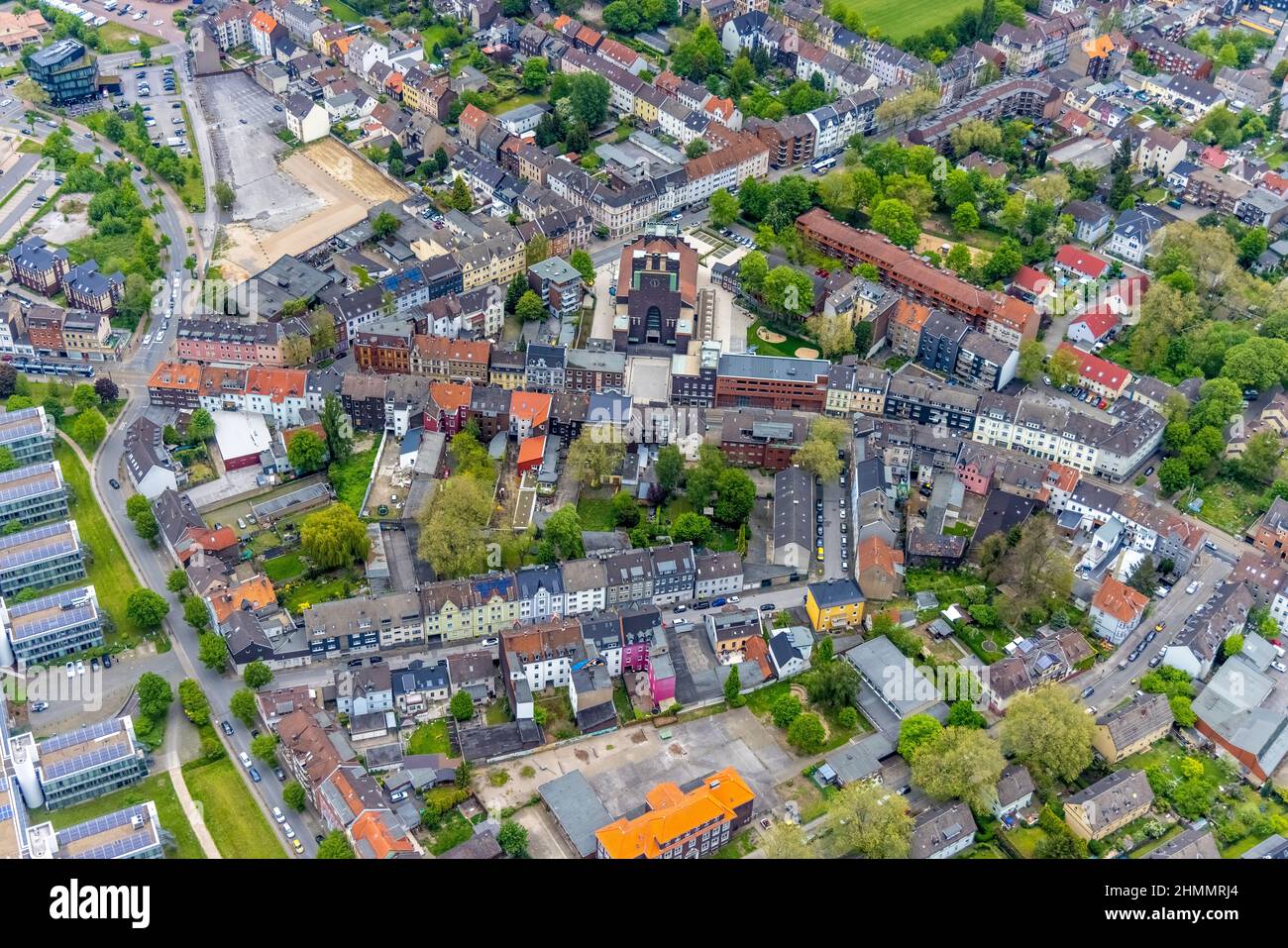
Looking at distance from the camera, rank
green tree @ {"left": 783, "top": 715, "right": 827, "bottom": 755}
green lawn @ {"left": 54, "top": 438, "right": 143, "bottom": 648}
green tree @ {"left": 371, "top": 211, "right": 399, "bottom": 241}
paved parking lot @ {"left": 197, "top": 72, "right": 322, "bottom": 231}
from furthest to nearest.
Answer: paved parking lot @ {"left": 197, "top": 72, "right": 322, "bottom": 231}, green tree @ {"left": 371, "top": 211, "right": 399, "bottom": 241}, green lawn @ {"left": 54, "top": 438, "right": 143, "bottom": 648}, green tree @ {"left": 783, "top": 715, "right": 827, "bottom": 755}

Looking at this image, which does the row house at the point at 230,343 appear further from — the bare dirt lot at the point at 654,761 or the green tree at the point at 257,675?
the bare dirt lot at the point at 654,761

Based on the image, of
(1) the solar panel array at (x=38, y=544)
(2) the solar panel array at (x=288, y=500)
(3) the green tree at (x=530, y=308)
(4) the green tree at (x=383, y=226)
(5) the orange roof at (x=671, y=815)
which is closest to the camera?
(5) the orange roof at (x=671, y=815)

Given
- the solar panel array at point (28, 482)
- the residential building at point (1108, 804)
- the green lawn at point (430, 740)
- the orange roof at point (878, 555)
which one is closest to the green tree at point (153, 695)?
the green lawn at point (430, 740)

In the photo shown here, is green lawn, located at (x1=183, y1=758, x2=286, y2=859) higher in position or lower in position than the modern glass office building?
lower

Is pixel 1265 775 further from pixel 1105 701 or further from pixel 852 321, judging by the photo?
pixel 852 321

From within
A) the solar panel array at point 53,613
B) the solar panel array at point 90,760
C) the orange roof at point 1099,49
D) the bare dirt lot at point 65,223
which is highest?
the orange roof at point 1099,49

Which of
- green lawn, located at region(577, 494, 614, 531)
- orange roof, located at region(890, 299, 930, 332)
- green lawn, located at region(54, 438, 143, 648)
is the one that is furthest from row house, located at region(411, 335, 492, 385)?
orange roof, located at region(890, 299, 930, 332)

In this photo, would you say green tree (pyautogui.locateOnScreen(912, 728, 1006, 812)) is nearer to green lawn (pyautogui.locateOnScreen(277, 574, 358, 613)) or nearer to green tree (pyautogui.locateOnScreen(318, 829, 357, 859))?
green tree (pyautogui.locateOnScreen(318, 829, 357, 859))
